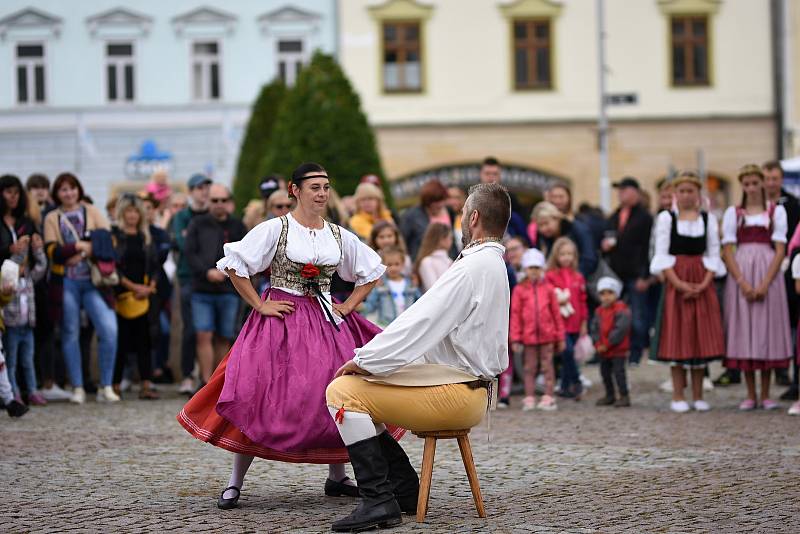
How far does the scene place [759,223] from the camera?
13.1 meters

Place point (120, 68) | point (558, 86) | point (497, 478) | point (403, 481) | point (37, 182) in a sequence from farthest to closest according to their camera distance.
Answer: point (120, 68), point (558, 86), point (37, 182), point (497, 478), point (403, 481)

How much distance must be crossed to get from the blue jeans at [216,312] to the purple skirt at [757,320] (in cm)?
453

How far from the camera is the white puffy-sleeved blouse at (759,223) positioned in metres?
13.0

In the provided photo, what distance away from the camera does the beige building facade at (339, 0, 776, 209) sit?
37.2 meters

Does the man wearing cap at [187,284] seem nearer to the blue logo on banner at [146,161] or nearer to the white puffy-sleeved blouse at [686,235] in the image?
the white puffy-sleeved blouse at [686,235]

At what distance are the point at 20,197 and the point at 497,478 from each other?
19.5 ft

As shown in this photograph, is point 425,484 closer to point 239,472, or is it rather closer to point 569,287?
point 239,472

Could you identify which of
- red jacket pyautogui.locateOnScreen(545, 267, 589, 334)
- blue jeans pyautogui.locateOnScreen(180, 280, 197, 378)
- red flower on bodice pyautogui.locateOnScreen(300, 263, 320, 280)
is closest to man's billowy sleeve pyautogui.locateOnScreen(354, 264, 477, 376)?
red flower on bodice pyautogui.locateOnScreen(300, 263, 320, 280)

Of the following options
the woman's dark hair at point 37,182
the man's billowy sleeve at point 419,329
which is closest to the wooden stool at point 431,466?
the man's billowy sleeve at point 419,329

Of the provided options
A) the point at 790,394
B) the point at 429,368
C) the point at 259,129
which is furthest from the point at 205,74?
the point at 429,368

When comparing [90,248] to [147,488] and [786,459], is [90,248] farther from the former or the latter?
[786,459]

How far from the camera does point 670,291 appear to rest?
12992mm

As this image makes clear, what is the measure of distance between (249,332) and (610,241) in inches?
406

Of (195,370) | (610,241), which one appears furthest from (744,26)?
(195,370)
